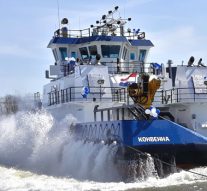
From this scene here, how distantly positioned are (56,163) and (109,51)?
5.80m

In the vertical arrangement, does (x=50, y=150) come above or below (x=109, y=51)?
below

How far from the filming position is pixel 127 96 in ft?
54.3

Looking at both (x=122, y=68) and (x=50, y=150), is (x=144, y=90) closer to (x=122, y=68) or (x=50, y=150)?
(x=50, y=150)

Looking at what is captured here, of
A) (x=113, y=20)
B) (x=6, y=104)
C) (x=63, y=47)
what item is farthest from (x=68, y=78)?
(x=6, y=104)

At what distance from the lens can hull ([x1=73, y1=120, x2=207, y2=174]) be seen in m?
14.2

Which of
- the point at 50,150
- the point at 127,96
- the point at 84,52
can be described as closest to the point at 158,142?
the point at 127,96

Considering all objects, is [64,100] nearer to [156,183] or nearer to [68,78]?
[68,78]

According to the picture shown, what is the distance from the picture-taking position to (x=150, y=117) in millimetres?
14570

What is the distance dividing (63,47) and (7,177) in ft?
25.5

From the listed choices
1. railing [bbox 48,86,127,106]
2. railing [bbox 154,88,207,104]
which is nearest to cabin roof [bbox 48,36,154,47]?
railing [bbox 48,86,127,106]

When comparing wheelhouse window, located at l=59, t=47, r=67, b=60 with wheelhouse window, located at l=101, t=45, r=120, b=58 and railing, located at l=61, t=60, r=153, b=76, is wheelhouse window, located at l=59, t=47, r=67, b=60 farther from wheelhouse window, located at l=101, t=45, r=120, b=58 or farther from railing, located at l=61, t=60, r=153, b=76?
wheelhouse window, located at l=101, t=45, r=120, b=58

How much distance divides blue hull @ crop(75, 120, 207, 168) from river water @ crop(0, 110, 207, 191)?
37 centimetres

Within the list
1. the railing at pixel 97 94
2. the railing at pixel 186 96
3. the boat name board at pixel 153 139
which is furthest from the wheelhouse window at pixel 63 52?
the boat name board at pixel 153 139

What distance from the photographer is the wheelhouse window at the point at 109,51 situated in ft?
70.4
